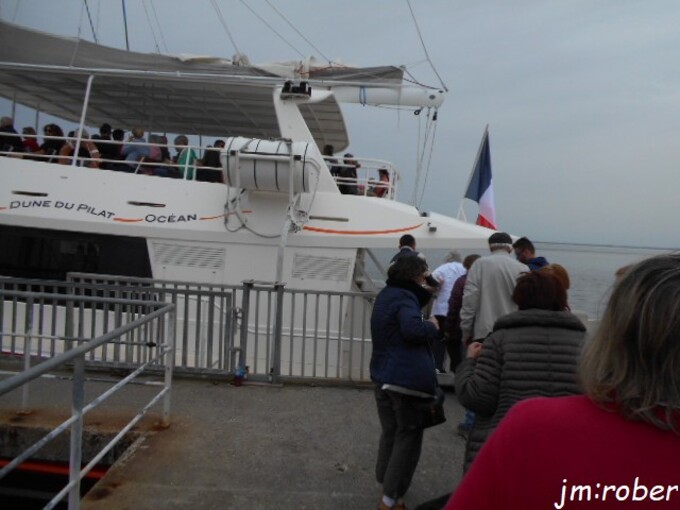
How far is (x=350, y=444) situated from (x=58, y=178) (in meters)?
6.28

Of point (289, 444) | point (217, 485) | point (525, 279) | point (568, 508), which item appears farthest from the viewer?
point (289, 444)

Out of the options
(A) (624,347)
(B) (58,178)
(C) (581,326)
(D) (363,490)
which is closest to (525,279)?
(C) (581,326)

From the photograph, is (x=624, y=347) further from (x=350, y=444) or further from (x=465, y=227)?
(x=465, y=227)

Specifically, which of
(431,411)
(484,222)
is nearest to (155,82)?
(484,222)

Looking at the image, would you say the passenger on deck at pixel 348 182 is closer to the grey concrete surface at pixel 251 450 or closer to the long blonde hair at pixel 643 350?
the grey concrete surface at pixel 251 450

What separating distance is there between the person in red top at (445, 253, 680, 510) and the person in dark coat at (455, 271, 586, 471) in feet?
3.93

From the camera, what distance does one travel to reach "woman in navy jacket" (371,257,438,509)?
10.8ft

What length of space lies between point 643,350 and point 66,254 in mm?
8477

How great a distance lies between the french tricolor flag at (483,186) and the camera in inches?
385

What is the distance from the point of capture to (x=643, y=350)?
1.08m

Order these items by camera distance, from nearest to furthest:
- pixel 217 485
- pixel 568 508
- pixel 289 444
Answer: pixel 568 508 < pixel 217 485 < pixel 289 444

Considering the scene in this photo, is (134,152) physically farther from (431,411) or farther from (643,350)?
(643,350)

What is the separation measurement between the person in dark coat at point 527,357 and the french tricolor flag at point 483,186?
746cm

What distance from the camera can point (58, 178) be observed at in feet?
27.0
